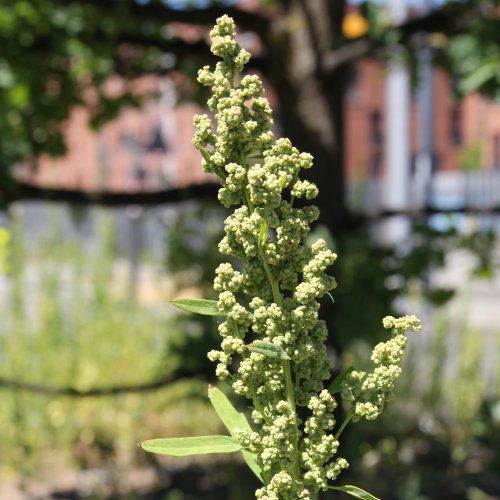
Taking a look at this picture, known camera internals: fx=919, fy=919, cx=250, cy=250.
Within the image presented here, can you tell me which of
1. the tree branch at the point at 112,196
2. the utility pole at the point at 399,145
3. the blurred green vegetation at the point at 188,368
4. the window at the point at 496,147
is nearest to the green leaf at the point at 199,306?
the blurred green vegetation at the point at 188,368

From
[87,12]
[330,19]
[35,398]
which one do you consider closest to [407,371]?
[35,398]

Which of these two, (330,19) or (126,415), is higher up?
(330,19)

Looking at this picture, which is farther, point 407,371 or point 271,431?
point 407,371

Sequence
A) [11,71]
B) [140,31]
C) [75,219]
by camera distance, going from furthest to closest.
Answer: [75,219]
[140,31]
[11,71]

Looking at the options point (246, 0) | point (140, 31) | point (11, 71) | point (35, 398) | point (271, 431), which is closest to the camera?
point (271, 431)

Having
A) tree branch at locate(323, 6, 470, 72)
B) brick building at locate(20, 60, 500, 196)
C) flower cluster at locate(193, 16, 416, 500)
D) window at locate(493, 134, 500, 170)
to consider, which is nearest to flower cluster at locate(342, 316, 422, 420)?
flower cluster at locate(193, 16, 416, 500)

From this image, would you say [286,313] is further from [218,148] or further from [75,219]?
[75,219]

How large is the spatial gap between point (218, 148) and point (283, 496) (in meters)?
0.36

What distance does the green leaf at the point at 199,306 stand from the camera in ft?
3.20

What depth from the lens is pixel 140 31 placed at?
402 cm

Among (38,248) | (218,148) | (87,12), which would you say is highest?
(87,12)

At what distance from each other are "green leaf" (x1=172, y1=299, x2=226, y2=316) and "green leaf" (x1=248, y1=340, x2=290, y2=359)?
79mm

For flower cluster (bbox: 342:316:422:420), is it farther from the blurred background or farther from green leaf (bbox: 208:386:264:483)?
the blurred background

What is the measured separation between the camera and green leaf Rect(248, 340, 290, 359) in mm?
902
